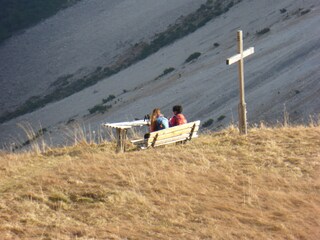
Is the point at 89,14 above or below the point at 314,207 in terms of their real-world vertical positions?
above

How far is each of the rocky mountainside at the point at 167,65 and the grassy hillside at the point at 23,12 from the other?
1.54m

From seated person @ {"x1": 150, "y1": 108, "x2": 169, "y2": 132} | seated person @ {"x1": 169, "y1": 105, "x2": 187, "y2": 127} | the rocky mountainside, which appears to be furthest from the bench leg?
the rocky mountainside

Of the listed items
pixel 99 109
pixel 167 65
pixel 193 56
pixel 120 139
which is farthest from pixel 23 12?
pixel 120 139

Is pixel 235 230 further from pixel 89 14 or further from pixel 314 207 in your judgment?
pixel 89 14

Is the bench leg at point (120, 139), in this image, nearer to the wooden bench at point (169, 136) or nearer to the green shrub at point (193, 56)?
the wooden bench at point (169, 136)

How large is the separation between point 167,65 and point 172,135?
30.7 m

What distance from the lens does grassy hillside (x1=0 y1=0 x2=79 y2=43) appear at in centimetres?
6450

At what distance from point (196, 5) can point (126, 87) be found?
17612mm

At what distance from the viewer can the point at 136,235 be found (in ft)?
29.9

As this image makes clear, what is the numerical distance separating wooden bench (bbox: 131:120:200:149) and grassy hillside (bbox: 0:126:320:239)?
0.22 meters

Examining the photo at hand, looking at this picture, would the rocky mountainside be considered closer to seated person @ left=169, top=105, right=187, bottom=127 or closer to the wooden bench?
seated person @ left=169, top=105, right=187, bottom=127

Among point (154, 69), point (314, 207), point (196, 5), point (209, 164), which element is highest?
point (196, 5)

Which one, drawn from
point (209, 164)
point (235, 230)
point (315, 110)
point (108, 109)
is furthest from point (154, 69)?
point (235, 230)

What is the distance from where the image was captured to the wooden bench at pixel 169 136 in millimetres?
13117
